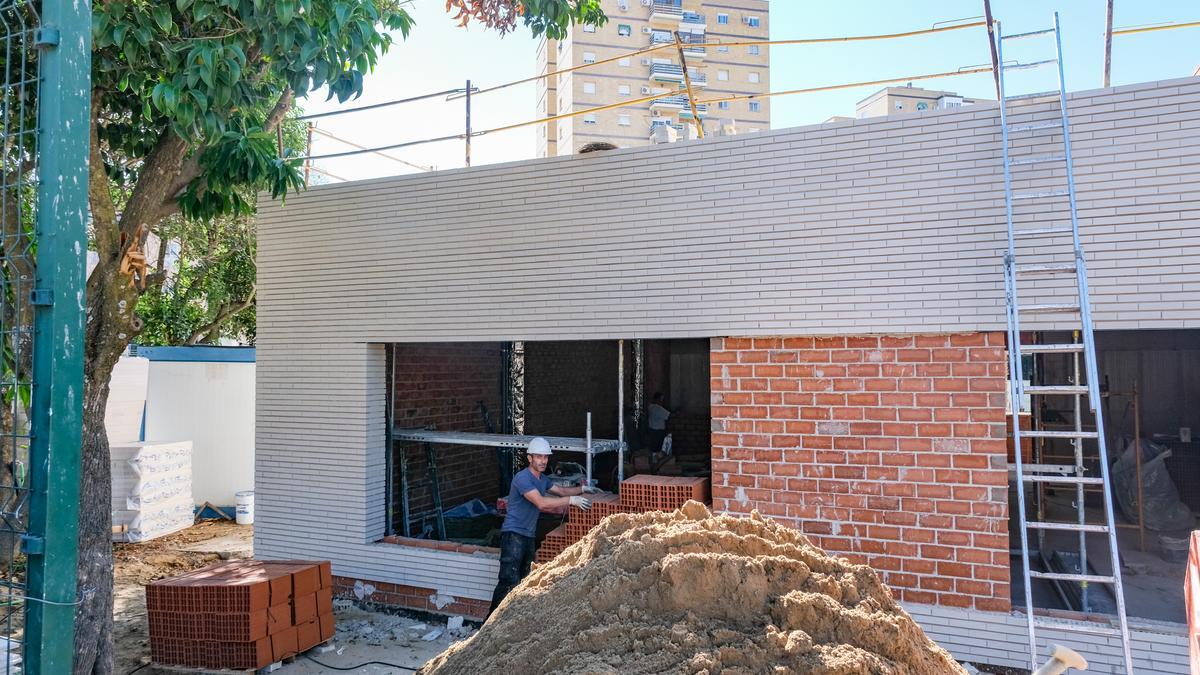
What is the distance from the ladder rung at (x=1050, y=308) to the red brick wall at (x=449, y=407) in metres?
5.71

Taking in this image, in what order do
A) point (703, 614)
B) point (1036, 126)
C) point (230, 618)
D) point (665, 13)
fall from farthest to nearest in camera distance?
point (665, 13) < point (230, 618) < point (1036, 126) < point (703, 614)

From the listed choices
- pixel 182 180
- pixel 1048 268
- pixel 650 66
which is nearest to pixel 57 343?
pixel 182 180

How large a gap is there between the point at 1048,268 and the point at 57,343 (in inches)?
203

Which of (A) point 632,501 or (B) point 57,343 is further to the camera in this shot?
(A) point 632,501

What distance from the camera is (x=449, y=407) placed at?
8.75m

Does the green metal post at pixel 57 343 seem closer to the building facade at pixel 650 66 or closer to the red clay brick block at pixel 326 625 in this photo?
the red clay brick block at pixel 326 625

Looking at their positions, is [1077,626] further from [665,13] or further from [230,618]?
[665,13]

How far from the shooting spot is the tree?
4.93 metres

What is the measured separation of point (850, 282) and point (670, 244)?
1.44m

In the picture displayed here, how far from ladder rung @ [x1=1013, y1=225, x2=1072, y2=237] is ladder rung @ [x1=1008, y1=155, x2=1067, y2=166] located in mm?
437

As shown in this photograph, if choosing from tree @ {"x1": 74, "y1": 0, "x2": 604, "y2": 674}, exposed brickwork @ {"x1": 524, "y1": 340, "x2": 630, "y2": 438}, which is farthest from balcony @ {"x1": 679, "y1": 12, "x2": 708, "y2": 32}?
tree @ {"x1": 74, "y1": 0, "x2": 604, "y2": 674}

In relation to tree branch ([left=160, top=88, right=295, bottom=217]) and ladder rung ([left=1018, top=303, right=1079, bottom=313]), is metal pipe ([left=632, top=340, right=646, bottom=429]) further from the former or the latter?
ladder rung ([left=1018, top=303, right=1079, bottom=313])

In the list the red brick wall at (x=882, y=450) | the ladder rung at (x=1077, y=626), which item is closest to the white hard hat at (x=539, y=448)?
the red brick wall at (x=882, y=450)

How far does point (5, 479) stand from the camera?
7.51 meters
